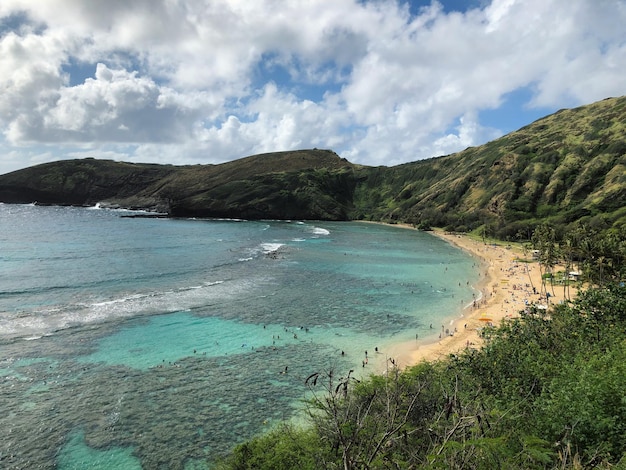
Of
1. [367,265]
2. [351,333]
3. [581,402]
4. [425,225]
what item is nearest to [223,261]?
[367,265]

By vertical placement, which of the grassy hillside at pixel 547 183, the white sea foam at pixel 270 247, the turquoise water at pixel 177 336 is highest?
the grassy hillside at pixel 547 183

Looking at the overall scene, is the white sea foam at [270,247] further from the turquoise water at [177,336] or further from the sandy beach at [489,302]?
the sandy beach at [489,302]

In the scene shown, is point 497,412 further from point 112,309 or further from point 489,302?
point 489,302

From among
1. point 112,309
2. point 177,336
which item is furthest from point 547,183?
point 112,309

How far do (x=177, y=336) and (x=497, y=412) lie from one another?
37428 millimetres

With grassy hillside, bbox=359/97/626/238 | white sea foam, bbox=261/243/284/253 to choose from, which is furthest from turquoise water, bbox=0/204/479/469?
grassy hillside, bbox=359/97/626/238

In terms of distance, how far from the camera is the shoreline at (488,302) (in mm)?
43141

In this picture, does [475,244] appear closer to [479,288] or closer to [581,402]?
[479,288]

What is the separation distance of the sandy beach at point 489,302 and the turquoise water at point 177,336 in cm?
235

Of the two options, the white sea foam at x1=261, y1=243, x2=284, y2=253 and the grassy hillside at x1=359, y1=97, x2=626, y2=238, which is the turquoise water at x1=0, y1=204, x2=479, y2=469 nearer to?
the white sea foam at x1=261, y1=243, x2=284, y2=253

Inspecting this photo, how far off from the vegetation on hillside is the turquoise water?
5912mm

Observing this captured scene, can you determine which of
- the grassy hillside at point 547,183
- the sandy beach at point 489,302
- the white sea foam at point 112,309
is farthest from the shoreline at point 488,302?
the white sea foam at point 112,309

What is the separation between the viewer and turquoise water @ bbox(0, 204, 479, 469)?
27.6 meters

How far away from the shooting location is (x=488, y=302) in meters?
63.0
